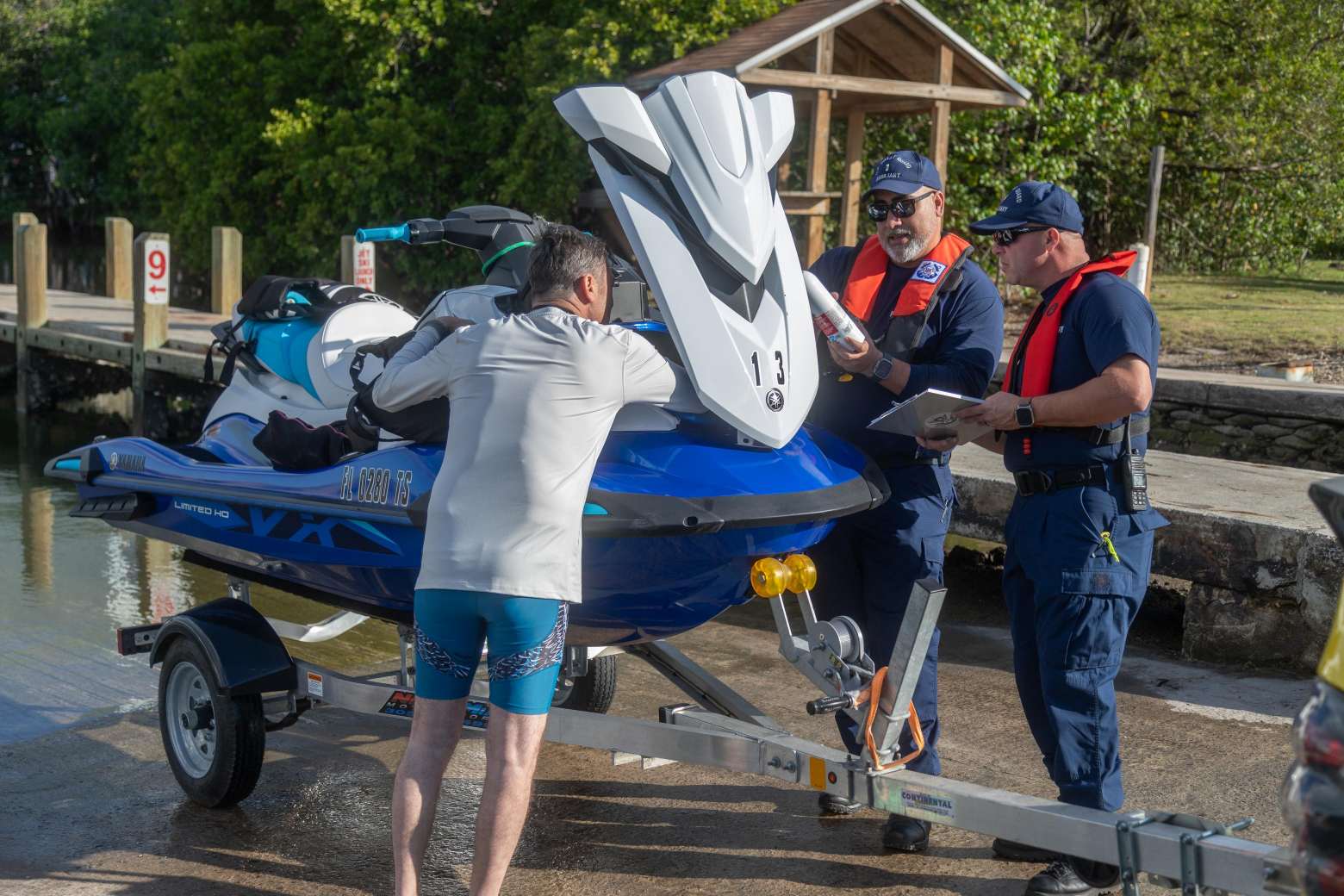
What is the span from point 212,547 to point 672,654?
1564 millimetres

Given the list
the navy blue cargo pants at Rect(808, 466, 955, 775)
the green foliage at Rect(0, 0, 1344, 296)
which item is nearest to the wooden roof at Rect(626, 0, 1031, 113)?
the green foliage at Rect(0, 0, 1344, 296)

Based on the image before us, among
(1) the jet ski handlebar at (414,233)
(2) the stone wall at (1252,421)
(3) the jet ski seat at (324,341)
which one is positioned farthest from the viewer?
(2) the stone wall at (1252,421)

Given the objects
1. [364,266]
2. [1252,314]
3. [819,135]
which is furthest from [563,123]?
[1252,314]

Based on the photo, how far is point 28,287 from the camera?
15633 millimetres

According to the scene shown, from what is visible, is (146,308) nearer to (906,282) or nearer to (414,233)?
(414,233)

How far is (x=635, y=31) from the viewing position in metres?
16.7

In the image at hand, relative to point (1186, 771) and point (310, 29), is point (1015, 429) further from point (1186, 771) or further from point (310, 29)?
point (310, 29)

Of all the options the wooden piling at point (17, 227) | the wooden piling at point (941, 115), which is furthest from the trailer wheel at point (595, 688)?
the wooden piling at point (17, 227)

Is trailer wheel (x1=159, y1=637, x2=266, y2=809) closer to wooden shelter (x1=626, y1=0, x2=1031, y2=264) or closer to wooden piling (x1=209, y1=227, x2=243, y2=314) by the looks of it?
wooden shelter (x1=626, y1=0, x2=1031, y2=264)

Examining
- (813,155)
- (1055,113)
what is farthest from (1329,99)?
(813,155)

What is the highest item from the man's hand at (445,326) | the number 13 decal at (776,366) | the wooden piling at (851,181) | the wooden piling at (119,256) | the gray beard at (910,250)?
the wooden piling at (851,181)

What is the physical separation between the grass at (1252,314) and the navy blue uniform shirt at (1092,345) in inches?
424

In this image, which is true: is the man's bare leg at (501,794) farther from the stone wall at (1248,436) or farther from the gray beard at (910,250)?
the stone wall at (1248,436)

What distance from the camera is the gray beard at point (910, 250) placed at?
4.33 meters
